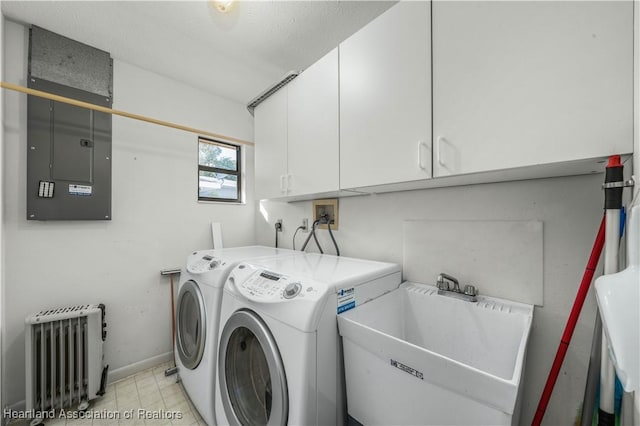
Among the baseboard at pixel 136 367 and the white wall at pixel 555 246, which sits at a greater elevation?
the white wall at pixel 555 246

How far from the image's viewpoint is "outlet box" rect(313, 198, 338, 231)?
190 centimetres

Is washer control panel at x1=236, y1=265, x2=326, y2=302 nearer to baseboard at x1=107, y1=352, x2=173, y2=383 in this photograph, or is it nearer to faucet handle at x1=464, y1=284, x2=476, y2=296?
faucet handle at x1=464, y1=284, x2=476, y2=296

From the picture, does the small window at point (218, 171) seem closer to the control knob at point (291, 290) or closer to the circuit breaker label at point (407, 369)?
the control knob at point (291, 290)

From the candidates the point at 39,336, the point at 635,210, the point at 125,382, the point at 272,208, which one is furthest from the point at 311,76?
the point at 125,382

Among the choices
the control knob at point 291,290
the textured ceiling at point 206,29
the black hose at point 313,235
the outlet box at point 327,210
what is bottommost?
the control knob at point 291,290

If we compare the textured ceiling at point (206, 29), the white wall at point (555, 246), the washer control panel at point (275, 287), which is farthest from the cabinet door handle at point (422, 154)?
the textured ceiling at point (206, 29)

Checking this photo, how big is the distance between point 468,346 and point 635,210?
3.20 feet

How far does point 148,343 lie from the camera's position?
6.91 feet

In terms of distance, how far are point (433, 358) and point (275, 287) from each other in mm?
666

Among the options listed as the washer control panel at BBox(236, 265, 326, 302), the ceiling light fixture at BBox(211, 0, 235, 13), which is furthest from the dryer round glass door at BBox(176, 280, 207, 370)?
the ceiling light fixture at BBox(211, 0, 235, 13)

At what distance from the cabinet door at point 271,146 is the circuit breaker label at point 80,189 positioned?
1.21 meters

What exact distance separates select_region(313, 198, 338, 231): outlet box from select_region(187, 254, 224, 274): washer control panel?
2.76 feet

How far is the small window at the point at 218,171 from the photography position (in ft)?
8.15

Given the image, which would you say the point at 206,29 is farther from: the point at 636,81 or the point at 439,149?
the point at 636,81
